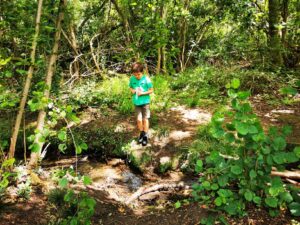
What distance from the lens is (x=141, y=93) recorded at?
5.75 m

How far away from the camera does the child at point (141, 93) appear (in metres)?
5.79

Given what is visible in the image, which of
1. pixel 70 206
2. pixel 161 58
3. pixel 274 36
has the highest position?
pixel 274 36

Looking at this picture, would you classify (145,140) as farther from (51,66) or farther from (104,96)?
(104,96)

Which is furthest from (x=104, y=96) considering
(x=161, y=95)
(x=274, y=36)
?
(x=274, y=36)

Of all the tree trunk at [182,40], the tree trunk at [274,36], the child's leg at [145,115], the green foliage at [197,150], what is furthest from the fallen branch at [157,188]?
the tree trunk at [182,40]

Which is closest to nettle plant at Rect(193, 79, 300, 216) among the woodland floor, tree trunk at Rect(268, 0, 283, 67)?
the woodland floor

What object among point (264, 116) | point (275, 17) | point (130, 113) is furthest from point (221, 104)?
point (275, 17)

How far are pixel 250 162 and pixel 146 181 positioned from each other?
115 inches

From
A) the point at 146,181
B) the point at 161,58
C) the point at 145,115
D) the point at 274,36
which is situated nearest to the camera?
the point at 146,181

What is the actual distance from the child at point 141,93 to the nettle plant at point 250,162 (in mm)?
2887

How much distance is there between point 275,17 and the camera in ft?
28.4

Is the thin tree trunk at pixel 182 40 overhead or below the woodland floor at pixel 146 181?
overhead

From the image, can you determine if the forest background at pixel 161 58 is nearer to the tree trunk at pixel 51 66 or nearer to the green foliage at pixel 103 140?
the green foliage at pixel 103 140

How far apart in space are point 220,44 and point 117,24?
3742 millimetres
